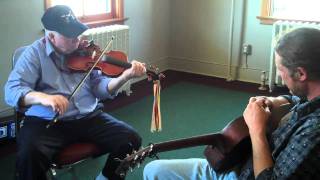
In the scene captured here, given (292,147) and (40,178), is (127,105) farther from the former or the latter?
(292,147)

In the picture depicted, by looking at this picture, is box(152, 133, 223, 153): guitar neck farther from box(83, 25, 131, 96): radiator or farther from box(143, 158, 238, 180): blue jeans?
box(83, 25, 131, 96): radiator

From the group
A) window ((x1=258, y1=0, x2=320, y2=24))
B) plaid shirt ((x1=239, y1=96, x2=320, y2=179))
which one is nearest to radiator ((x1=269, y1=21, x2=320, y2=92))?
window ((x1=258, y1=0, x2=320, y2=24))

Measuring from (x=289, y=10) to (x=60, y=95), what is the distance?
9.87 ft

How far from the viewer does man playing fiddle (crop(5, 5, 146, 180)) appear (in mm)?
1780

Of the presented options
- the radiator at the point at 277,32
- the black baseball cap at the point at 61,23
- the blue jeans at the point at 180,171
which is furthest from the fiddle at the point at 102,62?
the radiator at the point at 277,32

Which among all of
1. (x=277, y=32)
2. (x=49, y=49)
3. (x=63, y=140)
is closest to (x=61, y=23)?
(x=49, y=49)

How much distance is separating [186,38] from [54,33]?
9.57ft

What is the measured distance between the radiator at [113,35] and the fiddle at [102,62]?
1.22m

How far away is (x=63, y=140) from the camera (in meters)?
1.83

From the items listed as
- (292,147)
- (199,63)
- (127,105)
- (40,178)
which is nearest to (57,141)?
(40,178)

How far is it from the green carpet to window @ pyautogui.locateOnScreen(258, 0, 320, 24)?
2.75 ft

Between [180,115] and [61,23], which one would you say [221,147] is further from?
[180,115]

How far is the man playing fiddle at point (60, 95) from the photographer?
1780 mm

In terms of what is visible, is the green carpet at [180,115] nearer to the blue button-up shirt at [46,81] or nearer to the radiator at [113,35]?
the radiator at [113,35]
